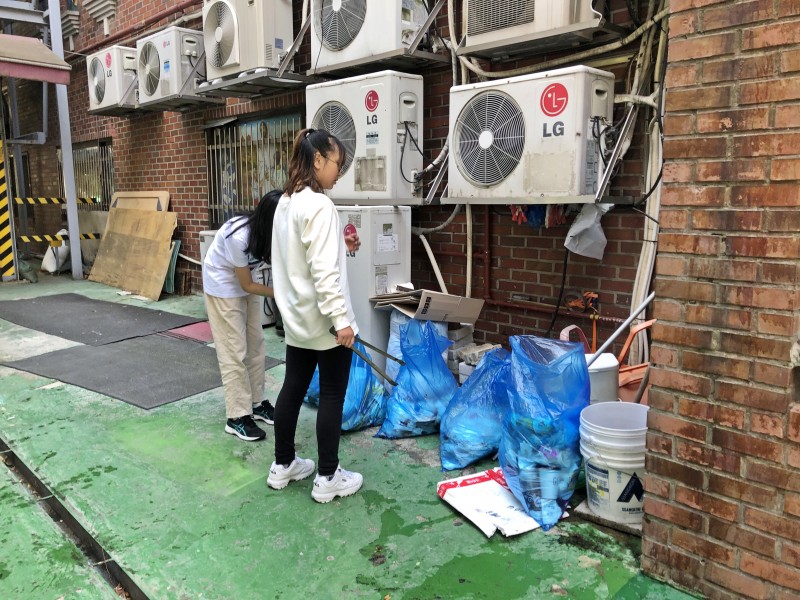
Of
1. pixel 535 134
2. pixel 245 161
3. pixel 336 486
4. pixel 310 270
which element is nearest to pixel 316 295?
pixel 310 270

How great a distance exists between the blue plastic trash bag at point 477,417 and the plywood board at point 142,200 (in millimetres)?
6092

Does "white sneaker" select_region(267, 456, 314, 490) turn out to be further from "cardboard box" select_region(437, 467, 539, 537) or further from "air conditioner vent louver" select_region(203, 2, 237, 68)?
"air conditioner vent louver" select_region(203, 2, 237, 68)

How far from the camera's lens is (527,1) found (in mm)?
3609

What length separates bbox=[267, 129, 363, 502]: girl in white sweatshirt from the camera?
8.63 feet

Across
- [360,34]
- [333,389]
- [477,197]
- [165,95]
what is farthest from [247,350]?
[165,95]

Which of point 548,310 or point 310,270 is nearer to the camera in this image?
point 310,270

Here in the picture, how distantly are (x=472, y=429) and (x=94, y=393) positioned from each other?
Answer: 273 cm

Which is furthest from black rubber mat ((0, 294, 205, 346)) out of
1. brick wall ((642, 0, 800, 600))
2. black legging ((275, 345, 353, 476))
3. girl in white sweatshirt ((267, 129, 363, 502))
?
brick wall ((642, 0, 800, 600))

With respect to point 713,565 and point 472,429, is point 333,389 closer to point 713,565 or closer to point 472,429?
point 472,429

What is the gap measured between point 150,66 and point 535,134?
5.23 m

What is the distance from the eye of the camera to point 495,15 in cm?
378

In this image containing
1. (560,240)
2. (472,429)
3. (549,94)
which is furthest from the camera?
(560,240)

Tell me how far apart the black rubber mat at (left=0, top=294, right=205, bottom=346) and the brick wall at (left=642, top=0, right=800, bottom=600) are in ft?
16.5

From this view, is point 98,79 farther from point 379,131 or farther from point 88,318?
point 379,131
